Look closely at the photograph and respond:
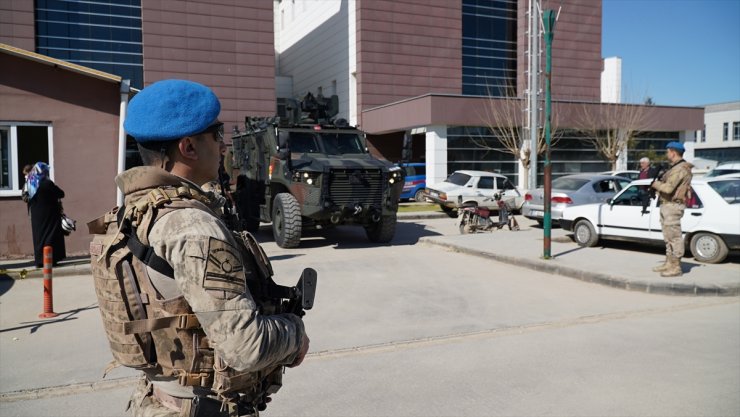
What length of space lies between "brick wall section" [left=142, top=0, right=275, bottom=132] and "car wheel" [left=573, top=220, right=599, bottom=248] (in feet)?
67.7

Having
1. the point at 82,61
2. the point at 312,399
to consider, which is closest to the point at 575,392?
the point at 312,399

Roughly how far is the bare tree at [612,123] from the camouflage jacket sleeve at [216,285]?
28775 mm

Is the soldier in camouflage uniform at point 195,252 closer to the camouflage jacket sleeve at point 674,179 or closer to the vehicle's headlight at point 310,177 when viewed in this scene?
the camouflage jacket sleeve at point 674,179

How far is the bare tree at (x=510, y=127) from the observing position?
86.7 feet

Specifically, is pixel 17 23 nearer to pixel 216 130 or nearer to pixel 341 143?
pixel 341 143

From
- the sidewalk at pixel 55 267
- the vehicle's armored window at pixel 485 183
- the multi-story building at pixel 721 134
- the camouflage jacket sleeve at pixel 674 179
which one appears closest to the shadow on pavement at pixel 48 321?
the sidewalk at pixel 55 267

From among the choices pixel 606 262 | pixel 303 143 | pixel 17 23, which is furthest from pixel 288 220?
pixel 17 23

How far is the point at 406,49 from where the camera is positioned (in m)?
31.7

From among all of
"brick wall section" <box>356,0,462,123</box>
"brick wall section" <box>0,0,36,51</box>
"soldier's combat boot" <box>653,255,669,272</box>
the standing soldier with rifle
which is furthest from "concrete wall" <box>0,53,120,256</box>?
"brick wall section" <box>356,0,462,123</box>

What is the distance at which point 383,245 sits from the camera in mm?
12320

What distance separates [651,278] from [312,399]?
5863mm

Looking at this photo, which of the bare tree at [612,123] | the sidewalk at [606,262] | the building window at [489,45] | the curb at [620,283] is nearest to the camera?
the curb at [620,283]

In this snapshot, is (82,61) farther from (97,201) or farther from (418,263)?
(418,263)

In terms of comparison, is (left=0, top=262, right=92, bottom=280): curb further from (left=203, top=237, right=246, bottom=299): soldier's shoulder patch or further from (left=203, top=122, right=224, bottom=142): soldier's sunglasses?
(left=203, top=237, right=246, bottom=299): soldier's shoulder patch
